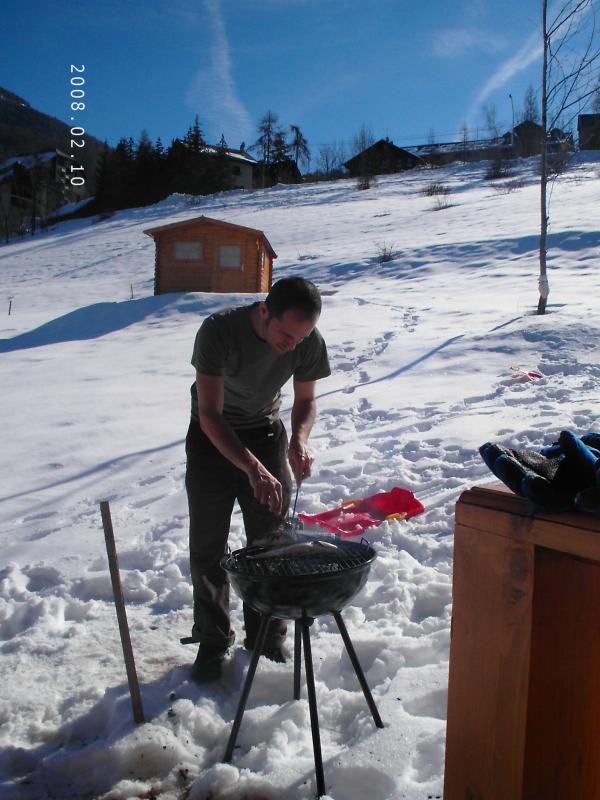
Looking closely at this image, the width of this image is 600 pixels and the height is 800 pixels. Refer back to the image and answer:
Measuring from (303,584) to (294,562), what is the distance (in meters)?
0.34

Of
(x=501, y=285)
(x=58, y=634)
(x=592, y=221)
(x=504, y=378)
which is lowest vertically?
(x=58, y=634)

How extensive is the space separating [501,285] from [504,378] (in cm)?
905

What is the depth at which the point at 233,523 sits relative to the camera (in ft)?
16.2

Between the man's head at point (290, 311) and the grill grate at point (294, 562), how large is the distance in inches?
33.9

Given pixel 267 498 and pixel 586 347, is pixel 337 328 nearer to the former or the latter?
pixel 586 347

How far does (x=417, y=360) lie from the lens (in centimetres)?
1041

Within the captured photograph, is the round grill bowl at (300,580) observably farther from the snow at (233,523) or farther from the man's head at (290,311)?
the man's head at (290,311)

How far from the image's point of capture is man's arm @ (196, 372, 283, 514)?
2617 millimetres

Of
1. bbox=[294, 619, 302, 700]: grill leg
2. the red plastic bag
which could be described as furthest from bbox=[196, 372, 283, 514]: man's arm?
the red plastic bag

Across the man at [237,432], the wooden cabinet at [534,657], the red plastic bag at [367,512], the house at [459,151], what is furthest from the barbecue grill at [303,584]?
the house at [459,151]

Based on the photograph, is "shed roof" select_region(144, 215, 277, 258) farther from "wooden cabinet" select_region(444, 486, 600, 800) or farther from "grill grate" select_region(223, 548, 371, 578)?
"wooden cabinet" select_region(444, 486, 600, 800)

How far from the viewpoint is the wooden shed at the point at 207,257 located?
19844mm

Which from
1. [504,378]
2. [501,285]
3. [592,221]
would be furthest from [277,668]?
[592,221]

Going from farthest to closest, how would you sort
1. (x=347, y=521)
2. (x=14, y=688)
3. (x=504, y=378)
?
1. (x=504, y=378)
2. (x=347, y=521)
3. (x=14, y=688)
